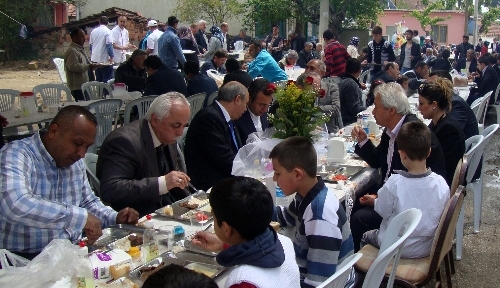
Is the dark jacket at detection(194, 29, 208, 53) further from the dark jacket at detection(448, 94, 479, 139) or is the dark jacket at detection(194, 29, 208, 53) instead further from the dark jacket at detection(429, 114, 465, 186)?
the dark jacket at detection(429, 114, 465, 186)

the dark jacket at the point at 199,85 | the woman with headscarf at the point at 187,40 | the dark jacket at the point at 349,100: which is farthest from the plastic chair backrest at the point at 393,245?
the woman with headscarf at the point at 187,40

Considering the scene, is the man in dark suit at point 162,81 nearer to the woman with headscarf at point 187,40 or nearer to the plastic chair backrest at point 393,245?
the plastic chair backrest at point 393,245

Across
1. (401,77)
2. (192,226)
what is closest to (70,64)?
(401,77)

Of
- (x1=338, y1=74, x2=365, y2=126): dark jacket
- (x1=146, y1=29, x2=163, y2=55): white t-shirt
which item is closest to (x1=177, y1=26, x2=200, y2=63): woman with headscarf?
(x1=146, y1=29, x2=163, y2=55): white t-shirt

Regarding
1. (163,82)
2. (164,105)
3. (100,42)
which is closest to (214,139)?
(164,105)

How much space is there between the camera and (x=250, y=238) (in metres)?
2.15

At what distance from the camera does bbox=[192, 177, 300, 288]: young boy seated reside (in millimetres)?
2018

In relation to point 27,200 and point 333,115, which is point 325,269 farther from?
point 333,115

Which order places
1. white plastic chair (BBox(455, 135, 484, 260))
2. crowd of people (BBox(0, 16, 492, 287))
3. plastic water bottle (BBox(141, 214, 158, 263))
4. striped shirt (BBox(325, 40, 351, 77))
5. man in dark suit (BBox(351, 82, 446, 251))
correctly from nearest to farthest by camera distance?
1. crowd of people (BBox(0, 16, 492, 287))
2. plastic water bottle (BBox(141, 214, 158, 263))
3. man in dark suit (BBox(351, 82, 446, 251))
4. white plastic chair (BBox(455, 135, 484, 260))
5. striped shirt (BBox(325, 40, 351, 77))

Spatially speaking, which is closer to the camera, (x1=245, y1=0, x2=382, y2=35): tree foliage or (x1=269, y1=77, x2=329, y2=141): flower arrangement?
(x1=269, y1=77, x2=329, y2=141): flower arrangement

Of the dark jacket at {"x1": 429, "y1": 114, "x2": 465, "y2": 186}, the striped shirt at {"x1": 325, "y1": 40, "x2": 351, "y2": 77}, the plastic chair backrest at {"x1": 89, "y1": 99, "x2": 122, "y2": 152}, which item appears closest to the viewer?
the dark jacket at {"x1": 429, "y1": 114, "x2": 465, "y2": 186}

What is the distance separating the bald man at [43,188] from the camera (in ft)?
8.87

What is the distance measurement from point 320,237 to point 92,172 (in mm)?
1981

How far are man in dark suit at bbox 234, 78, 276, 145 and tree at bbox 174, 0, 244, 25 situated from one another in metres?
16.5
